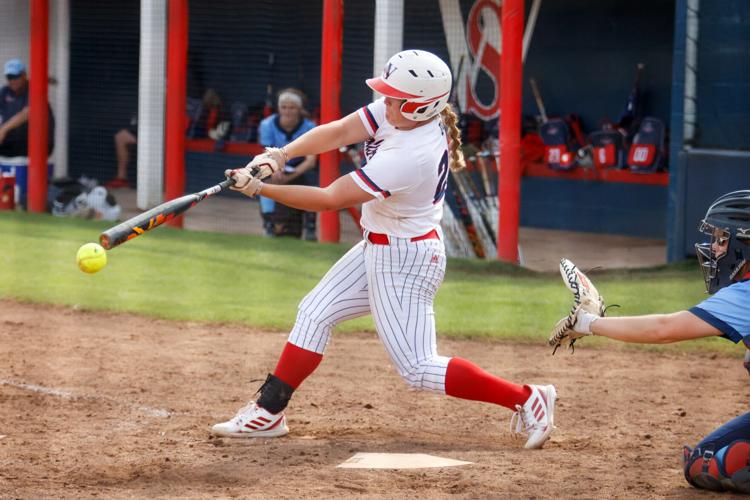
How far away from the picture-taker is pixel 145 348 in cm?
682

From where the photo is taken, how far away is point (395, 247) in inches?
181

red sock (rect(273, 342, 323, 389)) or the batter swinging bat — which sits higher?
the batter swinging bat

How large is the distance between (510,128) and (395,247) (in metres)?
5.84

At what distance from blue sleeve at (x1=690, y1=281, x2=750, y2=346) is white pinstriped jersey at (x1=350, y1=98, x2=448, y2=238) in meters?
1.23

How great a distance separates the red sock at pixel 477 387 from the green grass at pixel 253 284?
257 cm

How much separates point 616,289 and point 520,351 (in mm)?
2103

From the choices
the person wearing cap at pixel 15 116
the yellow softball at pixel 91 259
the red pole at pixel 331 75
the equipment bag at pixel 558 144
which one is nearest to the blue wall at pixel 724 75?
the equipment bag at pixel 558 144

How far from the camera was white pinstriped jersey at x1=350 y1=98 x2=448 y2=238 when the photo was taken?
4.38m

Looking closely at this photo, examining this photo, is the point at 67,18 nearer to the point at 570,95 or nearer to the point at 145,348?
the point at 570,95

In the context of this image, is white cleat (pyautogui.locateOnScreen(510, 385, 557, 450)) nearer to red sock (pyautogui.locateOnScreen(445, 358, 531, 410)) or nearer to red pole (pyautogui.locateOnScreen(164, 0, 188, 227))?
red sock (pyautogui.locateOnScreen(445, 358, 531, 410))

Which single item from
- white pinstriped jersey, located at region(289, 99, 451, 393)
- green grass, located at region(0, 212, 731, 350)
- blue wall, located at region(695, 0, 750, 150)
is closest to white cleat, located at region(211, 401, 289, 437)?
white pinstriped jersey, located at region(289, 99, 451, 393)

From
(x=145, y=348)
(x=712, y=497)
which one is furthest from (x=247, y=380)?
(x=712, y=497)

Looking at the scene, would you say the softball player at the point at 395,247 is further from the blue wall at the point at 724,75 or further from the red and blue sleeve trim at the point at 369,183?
the blue wall at the point at 724,75

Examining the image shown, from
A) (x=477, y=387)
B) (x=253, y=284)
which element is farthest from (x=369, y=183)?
(x=253, y=284)
